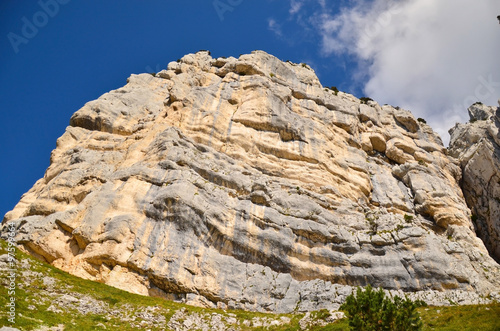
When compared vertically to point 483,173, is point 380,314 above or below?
below

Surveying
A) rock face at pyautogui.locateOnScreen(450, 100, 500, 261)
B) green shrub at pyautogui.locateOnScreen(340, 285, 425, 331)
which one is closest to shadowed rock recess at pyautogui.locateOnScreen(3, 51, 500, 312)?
rock face at pyautogui.locateOnScreen(450, 100, 500, 261)

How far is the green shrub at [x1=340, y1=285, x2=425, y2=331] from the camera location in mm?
26703

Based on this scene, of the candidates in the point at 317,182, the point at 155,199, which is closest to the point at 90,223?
the point at 155,199

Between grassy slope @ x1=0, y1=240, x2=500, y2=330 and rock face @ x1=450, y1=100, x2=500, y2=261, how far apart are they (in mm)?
34914

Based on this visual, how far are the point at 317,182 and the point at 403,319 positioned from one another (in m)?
37.4

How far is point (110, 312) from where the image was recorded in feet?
115

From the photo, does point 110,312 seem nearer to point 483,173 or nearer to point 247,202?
point 247,202

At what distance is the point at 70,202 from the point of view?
52719 millimetres

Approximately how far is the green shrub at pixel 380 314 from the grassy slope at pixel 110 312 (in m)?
6.01

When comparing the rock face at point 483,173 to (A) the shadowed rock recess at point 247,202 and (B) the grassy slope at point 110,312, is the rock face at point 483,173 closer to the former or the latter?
(A) the shadowed rock recess at point 247,202

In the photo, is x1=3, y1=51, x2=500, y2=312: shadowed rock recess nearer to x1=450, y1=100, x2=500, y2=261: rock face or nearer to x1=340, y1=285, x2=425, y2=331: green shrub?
x1=450, y1=100, x2=500, y2=261: rock face

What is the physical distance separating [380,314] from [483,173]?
57228 millimetres

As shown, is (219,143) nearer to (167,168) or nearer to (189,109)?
(189,109)

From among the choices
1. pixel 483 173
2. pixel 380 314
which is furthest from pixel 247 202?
pixel 483 173
